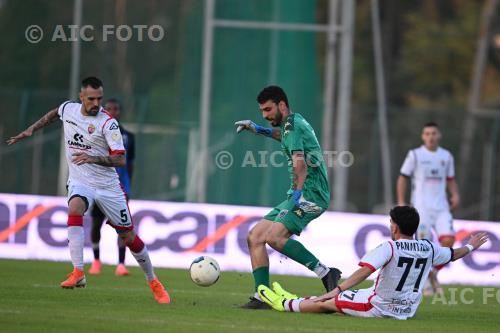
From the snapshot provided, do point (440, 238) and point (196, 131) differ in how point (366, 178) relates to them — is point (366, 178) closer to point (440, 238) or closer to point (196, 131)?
point (196, 131)

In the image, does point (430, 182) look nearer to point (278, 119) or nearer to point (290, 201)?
point (278, 119)

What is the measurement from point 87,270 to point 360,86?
3364 centimetres

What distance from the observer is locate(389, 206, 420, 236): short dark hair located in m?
11.4

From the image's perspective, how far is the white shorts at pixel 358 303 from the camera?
11.7 m

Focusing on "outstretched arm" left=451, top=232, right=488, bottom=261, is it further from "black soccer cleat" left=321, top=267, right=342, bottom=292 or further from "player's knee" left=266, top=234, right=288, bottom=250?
"player's knee" left=266, top=234, right=288, bottom=250

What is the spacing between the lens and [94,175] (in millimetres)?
12961

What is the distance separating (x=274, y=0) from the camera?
2684 centimetres

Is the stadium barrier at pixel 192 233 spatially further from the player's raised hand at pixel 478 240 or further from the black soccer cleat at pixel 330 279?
the player's raised hand at pixel 478 240

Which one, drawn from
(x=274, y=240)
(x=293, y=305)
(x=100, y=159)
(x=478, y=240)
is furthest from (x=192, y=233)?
(x=478, y=240)

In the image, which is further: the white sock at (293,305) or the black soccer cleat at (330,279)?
the black soccer cleat at (330,279)

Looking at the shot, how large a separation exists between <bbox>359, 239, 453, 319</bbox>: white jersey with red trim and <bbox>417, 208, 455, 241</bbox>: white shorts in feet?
17.8

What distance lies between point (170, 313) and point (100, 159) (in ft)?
6.49

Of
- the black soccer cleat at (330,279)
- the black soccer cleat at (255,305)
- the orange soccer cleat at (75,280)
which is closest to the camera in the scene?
the black soccer cleat at (255,305)
